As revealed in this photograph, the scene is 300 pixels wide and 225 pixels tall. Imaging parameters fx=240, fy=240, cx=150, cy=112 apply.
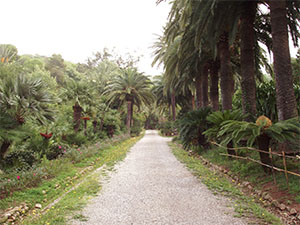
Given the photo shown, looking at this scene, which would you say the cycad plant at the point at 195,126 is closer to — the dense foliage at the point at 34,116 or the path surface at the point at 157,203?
the path surface at the point at 157,203

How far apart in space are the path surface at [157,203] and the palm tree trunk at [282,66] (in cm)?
291

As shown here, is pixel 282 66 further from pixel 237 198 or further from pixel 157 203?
pixel 157 203

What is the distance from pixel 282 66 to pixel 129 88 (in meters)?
17.5

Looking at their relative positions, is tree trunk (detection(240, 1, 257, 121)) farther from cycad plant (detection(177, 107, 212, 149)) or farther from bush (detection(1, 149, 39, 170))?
bush (detection(1, 149, 39, 170))

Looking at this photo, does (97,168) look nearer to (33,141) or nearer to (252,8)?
(33,141)

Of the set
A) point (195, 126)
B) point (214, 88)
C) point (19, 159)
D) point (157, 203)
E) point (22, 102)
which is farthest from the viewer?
point (214, 88)

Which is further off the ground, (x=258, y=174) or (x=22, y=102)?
(x=22, y=102)

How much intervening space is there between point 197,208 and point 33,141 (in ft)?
24.3

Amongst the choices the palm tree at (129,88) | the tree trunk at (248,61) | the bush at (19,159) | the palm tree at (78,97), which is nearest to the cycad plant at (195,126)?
the tree trunk at (248,61)

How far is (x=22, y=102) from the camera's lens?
19.0 ft

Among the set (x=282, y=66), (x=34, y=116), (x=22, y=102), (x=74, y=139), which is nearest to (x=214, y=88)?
(x=282, y=66)

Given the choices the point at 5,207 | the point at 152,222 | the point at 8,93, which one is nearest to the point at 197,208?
the point at 152,222

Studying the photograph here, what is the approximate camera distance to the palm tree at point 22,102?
18.4 feet

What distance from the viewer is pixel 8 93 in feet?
18.8
